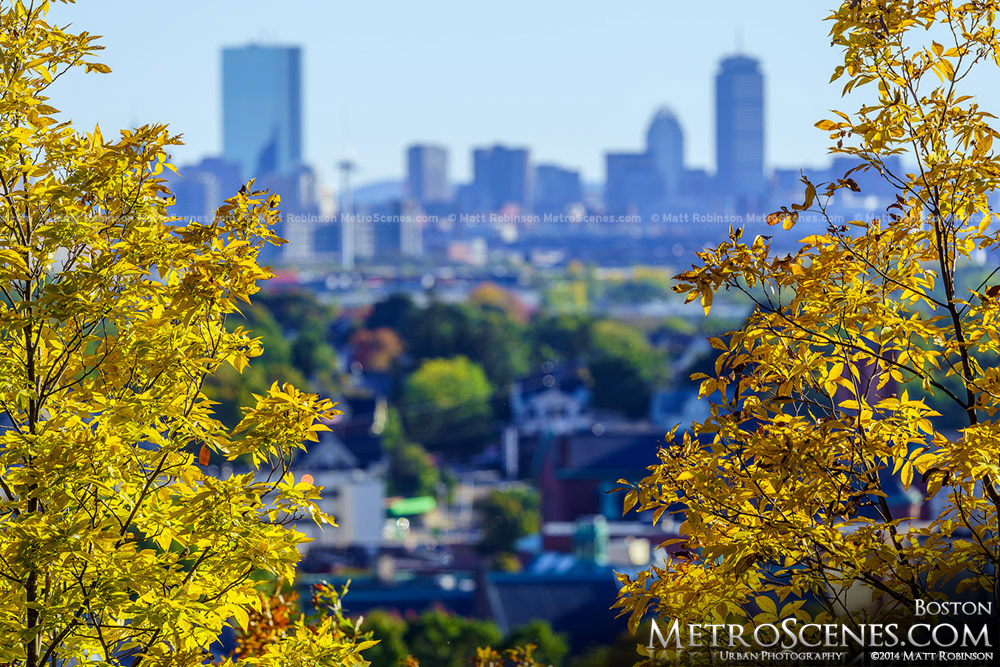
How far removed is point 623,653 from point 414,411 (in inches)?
2160

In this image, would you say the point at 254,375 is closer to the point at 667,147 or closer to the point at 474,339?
the point at 474,339

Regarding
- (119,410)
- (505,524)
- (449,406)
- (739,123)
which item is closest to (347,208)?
(739,123)

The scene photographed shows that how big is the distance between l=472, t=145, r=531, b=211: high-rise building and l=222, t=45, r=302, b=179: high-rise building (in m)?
44.0

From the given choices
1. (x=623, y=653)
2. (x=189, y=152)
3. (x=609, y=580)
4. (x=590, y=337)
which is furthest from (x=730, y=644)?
(x=189, y=152)

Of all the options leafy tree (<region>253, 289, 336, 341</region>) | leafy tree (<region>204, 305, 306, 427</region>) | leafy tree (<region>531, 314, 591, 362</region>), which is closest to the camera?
leafy tree (<region>204, 305, 306, 427</region>)

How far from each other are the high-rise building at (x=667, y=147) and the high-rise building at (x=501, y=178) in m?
14.8

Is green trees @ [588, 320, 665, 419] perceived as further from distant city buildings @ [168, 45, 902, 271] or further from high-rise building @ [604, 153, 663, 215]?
high-rise building @ [604, 153, 663, 215]

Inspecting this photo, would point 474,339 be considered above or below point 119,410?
below

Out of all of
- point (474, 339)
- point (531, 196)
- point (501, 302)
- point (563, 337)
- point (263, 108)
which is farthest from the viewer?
point (263, 108)

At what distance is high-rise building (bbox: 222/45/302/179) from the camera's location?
183 m

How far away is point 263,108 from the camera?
185m

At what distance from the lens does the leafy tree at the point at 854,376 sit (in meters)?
2.74

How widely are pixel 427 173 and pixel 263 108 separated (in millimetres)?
49563

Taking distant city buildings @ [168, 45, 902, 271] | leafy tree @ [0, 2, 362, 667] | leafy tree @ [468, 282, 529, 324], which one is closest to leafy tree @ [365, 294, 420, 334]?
leafy tree @ [468, 282, 529, 324]
